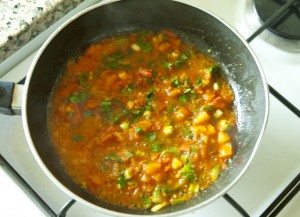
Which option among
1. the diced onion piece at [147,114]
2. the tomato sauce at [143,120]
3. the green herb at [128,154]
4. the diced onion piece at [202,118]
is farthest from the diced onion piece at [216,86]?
the green herb at [128,154]

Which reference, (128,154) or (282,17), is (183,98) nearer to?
(128,154)

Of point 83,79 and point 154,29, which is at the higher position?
→ point 154,29

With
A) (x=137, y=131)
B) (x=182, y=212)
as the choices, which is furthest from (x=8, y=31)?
(x=182, y=212)

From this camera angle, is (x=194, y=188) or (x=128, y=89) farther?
(x=128, y=89)

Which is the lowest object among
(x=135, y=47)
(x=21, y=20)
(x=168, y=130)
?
(x=168, y=130)

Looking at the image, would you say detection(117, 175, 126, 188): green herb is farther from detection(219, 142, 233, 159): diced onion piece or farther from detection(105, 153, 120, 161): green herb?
detection(219, 142, 233, 159): diced onion piece

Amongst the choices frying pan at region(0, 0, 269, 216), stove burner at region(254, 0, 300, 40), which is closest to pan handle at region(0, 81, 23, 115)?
frying pan at region(0, 0, 269, 216)

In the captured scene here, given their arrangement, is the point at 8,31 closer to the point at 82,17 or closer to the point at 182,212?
the point at 82,17

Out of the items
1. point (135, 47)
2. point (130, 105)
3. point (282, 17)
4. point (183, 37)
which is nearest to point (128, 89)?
point (130, 105)
